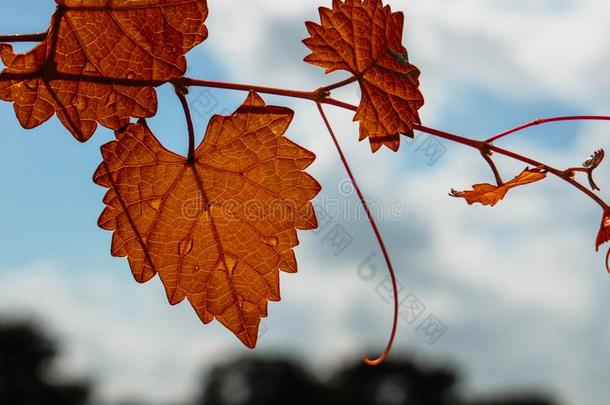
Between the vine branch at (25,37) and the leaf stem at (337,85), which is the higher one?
the leaf stem at (337,85)

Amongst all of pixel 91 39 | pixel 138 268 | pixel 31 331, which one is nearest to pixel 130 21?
pixel 91 39

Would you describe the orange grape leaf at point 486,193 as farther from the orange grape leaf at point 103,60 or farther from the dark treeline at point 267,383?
the dark treeline at point 267,383

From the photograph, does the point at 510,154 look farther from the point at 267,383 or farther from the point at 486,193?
the point at 267,383

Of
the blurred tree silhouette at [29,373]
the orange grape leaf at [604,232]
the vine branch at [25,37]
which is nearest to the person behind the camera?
the vine branch at [25,37]

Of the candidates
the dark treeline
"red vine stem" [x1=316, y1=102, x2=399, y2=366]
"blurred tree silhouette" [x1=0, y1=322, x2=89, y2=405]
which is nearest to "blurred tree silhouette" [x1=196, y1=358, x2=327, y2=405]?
the dark treeline

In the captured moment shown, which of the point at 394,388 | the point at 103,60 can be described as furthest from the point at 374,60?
the point at 394,388

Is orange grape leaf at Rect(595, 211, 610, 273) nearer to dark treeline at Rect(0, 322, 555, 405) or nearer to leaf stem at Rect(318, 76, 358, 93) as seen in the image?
leaf stem at Rect(318, 76, 358, 93)

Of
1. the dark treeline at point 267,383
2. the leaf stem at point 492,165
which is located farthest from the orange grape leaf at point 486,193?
the dark treeline at point 267,383
